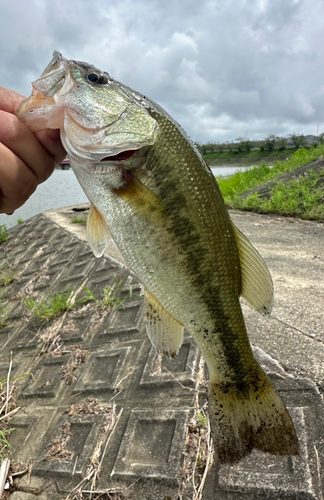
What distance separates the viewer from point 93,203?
144cm

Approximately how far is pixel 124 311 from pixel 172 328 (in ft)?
8.29

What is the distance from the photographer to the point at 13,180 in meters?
1.51

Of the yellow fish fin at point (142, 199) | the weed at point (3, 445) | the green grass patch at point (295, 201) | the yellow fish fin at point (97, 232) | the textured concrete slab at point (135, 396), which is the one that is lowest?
the weed at point (3, 445)

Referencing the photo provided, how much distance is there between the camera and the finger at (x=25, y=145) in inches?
54.9

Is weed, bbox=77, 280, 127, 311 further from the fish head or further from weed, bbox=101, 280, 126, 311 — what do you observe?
the fish head

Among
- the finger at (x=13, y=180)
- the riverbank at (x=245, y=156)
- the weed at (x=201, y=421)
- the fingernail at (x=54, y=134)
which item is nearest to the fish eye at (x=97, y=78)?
the fingernail at (x=54, y=134)

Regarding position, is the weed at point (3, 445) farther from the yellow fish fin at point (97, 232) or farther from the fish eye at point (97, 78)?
the fish eye at point (97, 78)

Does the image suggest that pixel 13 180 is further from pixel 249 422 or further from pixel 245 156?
pixel 245 156

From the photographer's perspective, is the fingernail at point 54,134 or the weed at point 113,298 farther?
the weed at point 113,298

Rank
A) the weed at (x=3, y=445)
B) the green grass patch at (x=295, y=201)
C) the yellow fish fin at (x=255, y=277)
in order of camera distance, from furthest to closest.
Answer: the green grass patch at (x=295, y=201) < the weed at (x=3, y=445) < the yellow fish fin at (x=255, y=277)

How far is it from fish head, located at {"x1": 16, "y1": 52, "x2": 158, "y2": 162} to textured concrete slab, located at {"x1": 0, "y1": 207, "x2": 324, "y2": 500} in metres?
2.01

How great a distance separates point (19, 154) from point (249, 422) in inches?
65.6

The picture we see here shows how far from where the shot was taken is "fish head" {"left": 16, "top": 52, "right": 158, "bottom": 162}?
4.55 feet

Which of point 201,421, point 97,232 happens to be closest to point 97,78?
A: point 97,232
